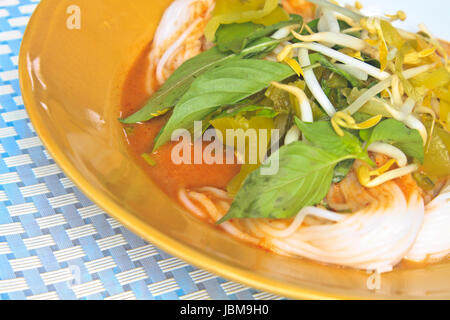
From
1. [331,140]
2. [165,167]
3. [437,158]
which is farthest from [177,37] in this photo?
[437,158]

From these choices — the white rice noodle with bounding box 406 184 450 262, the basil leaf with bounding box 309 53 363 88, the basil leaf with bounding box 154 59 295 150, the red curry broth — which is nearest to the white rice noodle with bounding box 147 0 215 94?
the red curry broth

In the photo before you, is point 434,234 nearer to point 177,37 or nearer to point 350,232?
point 350,232

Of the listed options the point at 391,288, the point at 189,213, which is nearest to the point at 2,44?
the point at 189,213

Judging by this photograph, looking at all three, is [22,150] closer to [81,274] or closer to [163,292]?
[81,274]

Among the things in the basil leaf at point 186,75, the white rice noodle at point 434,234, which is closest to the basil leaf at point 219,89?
the basil leaf at point 186,75

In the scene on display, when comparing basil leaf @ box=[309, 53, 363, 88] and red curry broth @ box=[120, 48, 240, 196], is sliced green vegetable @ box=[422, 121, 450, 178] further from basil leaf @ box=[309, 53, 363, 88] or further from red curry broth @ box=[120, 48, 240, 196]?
red curry broth @ box=[120, 48, 240, 196]

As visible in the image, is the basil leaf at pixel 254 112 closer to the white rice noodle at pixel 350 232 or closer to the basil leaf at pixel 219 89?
the basil leaf at pixel 219 89
